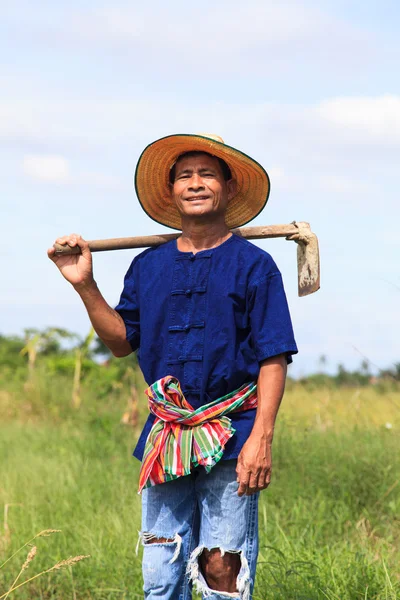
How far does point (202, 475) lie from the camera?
334 centimetres

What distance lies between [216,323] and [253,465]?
58 centimetres

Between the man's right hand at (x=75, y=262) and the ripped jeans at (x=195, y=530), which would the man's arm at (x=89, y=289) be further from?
the ripped jeans at (x=195, y=530)

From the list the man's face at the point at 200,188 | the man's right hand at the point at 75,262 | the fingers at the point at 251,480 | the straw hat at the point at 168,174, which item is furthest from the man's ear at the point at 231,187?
the fingers at the point at 251,480

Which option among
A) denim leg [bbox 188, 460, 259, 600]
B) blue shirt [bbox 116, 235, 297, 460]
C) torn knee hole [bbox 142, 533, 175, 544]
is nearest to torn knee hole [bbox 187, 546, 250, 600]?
denim leg [bbox 188, 460, 259, 600]

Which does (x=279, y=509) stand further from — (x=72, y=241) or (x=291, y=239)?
(x=72, y=241)

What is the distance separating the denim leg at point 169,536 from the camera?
3336mm

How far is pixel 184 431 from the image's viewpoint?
3.36 meters

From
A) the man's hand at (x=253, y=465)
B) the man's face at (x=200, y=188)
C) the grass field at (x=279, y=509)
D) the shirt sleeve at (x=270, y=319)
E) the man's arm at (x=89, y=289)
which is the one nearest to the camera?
the man's hand at (x=253, y=465)

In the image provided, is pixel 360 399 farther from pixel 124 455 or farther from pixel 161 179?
pixel 161 179

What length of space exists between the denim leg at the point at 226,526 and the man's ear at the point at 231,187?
1208 millimetres

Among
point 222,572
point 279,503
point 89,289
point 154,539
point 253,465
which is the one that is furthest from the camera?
point 279,503

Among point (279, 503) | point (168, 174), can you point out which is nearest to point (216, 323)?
point (168, 174)

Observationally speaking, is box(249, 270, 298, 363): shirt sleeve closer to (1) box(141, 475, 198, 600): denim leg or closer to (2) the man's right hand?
(1) box(141, 475, 198, 600): denim leg

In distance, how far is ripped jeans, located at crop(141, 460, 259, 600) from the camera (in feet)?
10.7
